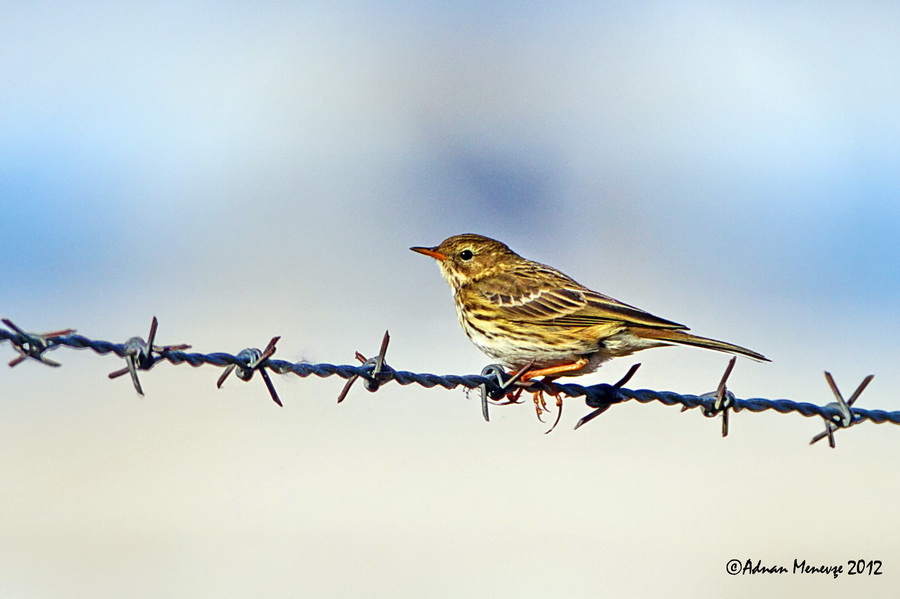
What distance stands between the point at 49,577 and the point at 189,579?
92.7 inches

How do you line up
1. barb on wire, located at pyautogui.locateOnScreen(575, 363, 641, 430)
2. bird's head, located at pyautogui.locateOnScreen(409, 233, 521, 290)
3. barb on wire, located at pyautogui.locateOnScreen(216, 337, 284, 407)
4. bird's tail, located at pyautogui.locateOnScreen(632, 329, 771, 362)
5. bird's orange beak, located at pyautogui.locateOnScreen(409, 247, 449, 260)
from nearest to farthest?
barb on wire, located at pyautogui.locateOnScreen(216, 337, 284, 407) < barb on wire, located at pyautogui.locateOnScreen(575, 363, 641, 430) < bird's tail, located at pyautogui.locateOnScreen(632, 329, 771, 362) < bird's head, located at pyautogui.locateOnScreen(409, 233, 521, 290) < bird's orange beak, located at pyautogui.locateOnScreen(409, 247, 449, 260)

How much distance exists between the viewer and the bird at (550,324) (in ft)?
26.4

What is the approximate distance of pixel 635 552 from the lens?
57.5 feet

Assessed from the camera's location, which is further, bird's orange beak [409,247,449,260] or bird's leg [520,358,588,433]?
bird's orange beak [409,247,449,260]

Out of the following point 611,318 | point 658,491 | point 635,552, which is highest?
point 658,491

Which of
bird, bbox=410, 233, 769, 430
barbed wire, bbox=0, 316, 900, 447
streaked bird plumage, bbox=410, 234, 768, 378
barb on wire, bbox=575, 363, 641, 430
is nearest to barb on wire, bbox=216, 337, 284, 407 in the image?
barbed wire, bbox=0, 316, 900, 447

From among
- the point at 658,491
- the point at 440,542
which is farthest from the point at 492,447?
the point at 440,542

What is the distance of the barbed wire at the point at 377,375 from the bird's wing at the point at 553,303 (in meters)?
1.10

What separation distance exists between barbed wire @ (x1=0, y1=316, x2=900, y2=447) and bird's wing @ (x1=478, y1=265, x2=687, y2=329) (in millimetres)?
1099

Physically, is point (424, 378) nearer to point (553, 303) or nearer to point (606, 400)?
point (606, 400)

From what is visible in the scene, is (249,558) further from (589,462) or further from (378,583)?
(589,462)

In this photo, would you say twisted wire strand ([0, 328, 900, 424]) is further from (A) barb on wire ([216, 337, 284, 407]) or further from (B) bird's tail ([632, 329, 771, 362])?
(B) bird's tail ([632, 329, 771, 362])

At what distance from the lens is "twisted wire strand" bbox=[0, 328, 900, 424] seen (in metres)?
4.73

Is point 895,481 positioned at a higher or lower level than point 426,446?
lower
